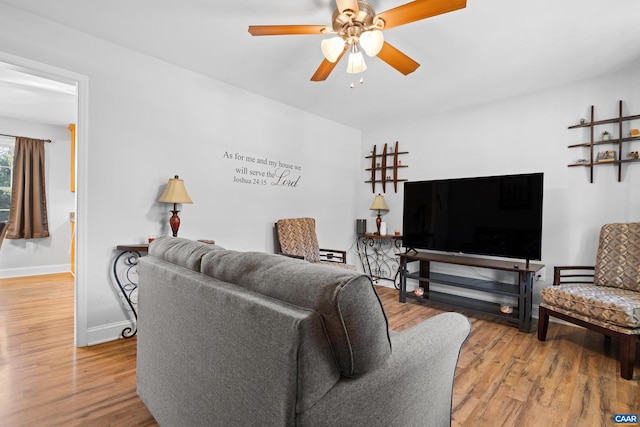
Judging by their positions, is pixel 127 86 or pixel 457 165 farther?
pixel 457 165

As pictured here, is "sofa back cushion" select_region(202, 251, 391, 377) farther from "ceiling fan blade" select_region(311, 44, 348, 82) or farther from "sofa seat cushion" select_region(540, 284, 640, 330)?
"sofa seat cushion" select_region(540, 284, 640, 330)

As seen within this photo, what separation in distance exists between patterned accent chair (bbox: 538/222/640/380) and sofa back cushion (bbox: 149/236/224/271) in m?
2.73

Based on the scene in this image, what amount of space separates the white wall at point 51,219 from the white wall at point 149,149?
3.62 metres

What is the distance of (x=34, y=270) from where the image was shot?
4.94 m

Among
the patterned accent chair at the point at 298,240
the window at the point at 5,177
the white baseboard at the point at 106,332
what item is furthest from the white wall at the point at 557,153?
the window at the point at 5,177

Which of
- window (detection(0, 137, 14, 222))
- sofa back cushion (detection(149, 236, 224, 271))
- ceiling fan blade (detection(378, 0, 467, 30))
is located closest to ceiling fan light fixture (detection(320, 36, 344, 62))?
ceiling fan blade (detection(378, 0, 467, 30))

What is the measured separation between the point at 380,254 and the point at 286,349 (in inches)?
163

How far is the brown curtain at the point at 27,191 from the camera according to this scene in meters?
4.77

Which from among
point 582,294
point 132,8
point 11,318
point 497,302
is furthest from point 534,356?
point 11,318

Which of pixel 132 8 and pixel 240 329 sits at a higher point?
pixel 132 8

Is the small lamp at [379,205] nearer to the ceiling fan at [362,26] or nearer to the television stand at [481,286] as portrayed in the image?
the television stand at [481,286]

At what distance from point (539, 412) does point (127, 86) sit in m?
3.80

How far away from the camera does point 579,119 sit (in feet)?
10.5

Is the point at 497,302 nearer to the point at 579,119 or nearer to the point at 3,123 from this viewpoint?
the point at 579,119
